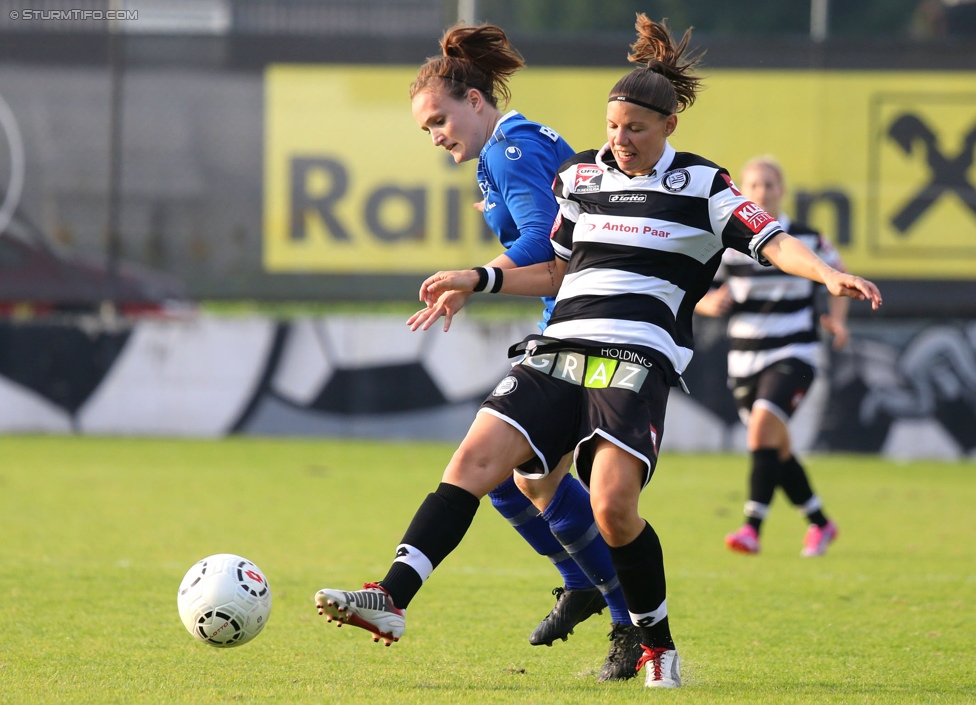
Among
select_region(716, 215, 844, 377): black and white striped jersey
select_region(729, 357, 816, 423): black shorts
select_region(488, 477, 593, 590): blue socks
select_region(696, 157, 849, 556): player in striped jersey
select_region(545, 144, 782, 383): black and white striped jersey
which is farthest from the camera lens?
select_region(716, 215, 844, 377): black and white striped jersey

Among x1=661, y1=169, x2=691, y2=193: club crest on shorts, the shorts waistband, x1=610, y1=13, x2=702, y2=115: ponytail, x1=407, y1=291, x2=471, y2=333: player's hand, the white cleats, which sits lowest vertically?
the white cleats

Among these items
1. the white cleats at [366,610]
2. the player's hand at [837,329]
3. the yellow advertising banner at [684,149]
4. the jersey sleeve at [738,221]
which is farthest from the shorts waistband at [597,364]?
the yellow advertising banner at [684,149]

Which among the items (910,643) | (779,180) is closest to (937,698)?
(910,643)

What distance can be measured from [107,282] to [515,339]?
404 cm

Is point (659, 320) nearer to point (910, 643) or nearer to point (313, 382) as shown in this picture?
point (910, 643)

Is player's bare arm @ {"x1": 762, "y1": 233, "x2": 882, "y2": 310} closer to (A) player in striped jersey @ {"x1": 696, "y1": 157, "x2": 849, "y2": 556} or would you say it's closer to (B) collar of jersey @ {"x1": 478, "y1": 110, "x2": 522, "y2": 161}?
(B) collar of jersey @ {"x1": 478, "y1": 110, "x2": 522, "y2": 161}

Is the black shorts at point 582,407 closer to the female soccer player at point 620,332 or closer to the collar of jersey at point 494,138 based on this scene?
the female soccer player at point 620,332

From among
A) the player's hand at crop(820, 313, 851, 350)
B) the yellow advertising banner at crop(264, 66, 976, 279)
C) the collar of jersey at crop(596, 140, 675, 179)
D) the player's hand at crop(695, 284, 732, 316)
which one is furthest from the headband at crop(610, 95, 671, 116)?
the yellow advertising banner at crop(264, 66, 976, 279)

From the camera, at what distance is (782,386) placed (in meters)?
7.70

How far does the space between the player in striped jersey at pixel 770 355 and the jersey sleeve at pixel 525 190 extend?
3033mm

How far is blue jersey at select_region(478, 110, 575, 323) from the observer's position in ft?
14.5

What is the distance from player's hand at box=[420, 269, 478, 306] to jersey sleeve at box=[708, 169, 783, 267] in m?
0.80

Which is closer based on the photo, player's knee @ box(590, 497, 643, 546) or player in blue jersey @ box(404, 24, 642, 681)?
player's knee @ box(590, 497, 643, 546)

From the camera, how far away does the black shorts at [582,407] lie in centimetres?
413
